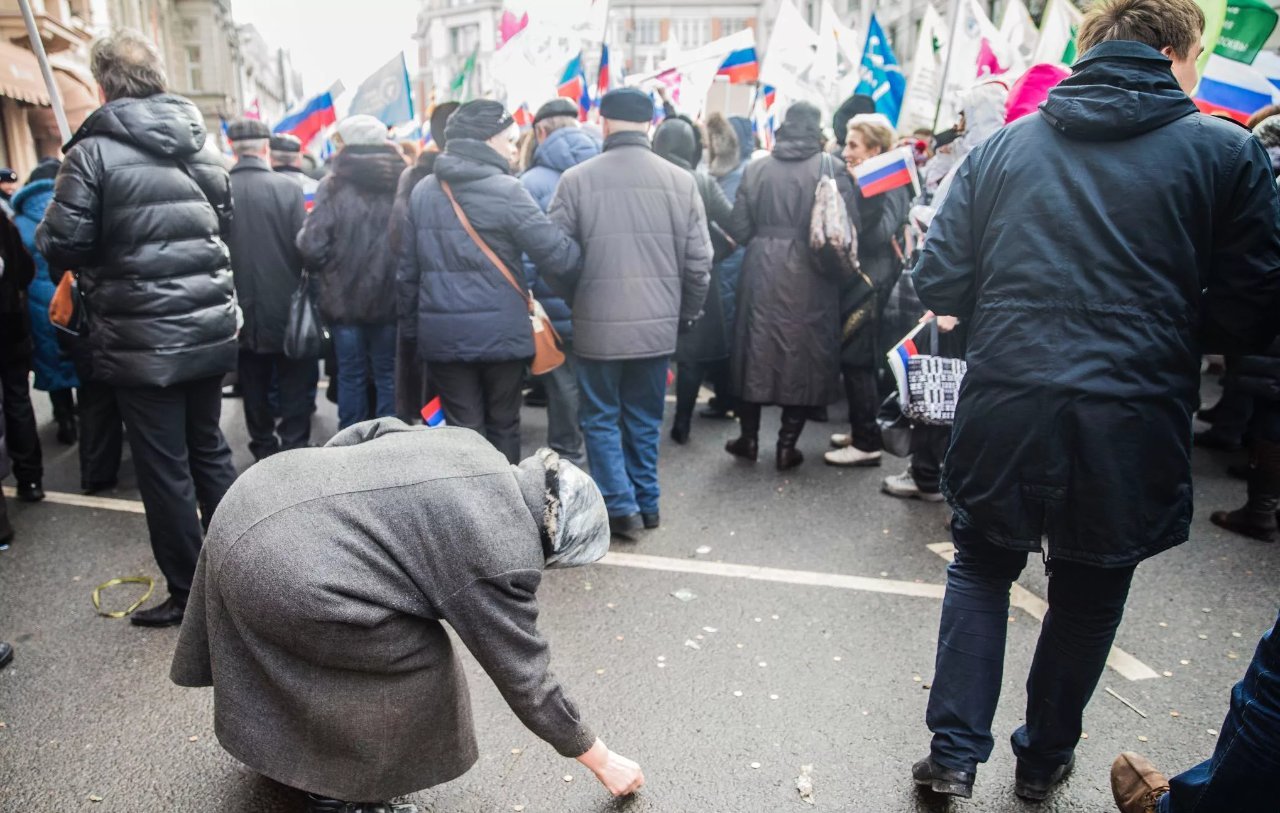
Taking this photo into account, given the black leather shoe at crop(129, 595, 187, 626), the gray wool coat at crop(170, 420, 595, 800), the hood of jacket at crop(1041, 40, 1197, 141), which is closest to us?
the gray wool coat at crop(170, 420, 595, 800)

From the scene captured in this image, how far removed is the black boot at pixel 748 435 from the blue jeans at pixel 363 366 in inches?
82.3

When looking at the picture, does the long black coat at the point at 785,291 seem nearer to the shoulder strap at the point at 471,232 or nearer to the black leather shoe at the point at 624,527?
the black leather shoe at the point at 624,527

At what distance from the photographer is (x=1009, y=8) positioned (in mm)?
8016

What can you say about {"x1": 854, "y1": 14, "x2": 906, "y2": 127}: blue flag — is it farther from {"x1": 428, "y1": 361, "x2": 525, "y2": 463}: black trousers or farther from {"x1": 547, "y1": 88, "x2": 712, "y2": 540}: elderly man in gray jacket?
{"x1": 428, "y1": 361, "x2": 525, "y2": 463}: black trousers

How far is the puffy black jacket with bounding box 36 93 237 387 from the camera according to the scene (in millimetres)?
2994

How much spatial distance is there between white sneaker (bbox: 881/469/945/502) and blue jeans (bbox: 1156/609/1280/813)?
Result: 10.2 ft

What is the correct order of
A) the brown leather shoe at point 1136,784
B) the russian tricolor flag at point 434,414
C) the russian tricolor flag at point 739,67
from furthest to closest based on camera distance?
the russian tricolor flag at point 739,67 < the russian tricolor flag at point 434,414 < the brown leather shoe at point 1136,784

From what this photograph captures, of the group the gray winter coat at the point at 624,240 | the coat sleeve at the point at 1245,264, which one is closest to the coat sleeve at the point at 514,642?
the coat sleeve at the point at 1245,264

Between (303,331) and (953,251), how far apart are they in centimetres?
371

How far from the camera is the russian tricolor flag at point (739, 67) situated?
8969 millimetres

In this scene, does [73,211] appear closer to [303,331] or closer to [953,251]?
[303,331]

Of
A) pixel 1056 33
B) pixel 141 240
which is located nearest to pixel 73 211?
pixel 141 240

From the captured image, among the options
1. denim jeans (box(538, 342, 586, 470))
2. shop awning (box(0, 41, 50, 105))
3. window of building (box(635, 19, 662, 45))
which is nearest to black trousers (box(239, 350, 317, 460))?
denim jeans (box(538, 342, 586, 470))

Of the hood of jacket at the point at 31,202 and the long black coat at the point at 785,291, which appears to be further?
the hood of jacket at the point at 31,202
